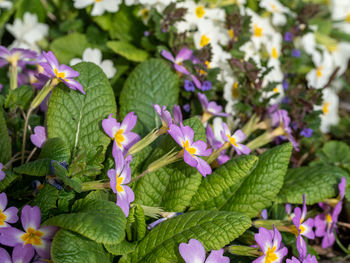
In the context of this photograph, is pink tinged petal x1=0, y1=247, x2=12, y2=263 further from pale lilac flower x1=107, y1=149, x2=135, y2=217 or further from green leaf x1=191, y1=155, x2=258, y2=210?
green leaf x1=191, y1=155, x2=258, y2=210

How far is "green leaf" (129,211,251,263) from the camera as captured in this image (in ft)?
4.57

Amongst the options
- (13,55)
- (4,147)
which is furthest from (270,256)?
(13,55)

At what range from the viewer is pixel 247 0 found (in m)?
2.88

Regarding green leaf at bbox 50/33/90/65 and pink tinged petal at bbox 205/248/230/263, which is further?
green leaf at bbox 50/33/90/65

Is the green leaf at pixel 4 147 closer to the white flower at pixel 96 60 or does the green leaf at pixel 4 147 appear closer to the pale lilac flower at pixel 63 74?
the pale lilac flower at pixel 63 74

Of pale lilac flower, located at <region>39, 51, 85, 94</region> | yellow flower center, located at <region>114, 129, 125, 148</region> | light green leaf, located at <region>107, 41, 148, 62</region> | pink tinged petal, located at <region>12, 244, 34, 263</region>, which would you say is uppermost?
pale lilac flower, located at <region>39, 51, 85, 94</region>

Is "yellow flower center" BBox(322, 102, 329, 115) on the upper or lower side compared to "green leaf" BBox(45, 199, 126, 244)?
lower

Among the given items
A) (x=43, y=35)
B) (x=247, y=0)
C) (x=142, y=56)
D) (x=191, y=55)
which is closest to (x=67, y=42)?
(x=43, y=35)

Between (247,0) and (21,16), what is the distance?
58.8 inches

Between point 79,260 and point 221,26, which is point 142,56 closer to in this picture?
point 221,26

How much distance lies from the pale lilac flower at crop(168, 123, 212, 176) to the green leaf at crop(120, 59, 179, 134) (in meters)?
0.42

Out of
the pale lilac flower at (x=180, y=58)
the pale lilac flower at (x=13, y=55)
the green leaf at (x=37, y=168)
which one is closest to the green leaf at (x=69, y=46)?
the pale lilac flower at (x=13, y=55)

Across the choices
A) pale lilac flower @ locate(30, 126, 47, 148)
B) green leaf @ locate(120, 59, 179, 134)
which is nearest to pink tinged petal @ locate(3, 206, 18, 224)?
pale lilac flower @ locate(30, 126, 47, 148)

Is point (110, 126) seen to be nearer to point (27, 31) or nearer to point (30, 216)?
point (30, 216)
